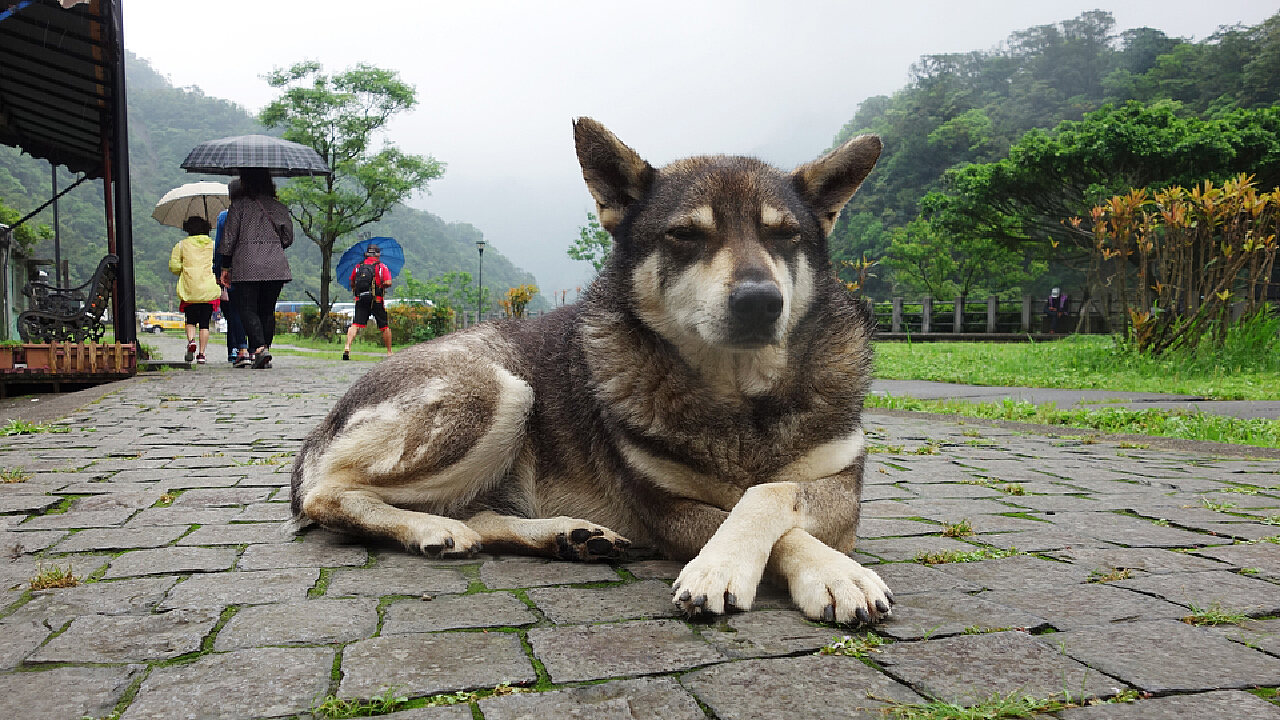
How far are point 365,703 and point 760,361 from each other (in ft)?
6.09

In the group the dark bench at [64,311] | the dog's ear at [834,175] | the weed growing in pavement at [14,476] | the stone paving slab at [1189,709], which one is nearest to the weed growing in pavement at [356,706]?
the stone paving slab at [1189,709]

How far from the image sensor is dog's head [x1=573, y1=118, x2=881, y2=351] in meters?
2.85

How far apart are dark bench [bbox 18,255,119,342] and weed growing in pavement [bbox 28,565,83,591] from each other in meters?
9.39

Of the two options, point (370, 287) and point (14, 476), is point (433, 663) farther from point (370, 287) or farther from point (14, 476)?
point (370, 287)

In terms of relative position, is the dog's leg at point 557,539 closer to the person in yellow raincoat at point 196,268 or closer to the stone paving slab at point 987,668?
the stone paving slab at point 987,668

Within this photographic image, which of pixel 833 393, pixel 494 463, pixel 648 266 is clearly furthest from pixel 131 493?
pixel 833 393

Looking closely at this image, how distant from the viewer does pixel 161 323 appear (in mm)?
66812

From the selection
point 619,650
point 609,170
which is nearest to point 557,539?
point 619,650

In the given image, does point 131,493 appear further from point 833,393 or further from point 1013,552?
point 1013,552

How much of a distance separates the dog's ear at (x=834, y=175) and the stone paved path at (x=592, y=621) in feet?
4.77

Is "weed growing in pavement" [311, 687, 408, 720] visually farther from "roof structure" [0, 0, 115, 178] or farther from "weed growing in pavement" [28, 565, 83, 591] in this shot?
"roof structure" [0, 0, 115, 178]

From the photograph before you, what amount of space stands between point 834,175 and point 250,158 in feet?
40.9

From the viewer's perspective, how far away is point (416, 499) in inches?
135

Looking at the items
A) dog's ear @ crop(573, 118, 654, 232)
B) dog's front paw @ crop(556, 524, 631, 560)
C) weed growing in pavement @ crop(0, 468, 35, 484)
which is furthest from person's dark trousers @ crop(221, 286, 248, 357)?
dog's front paw @ crop(556, 524, 631, 560)
